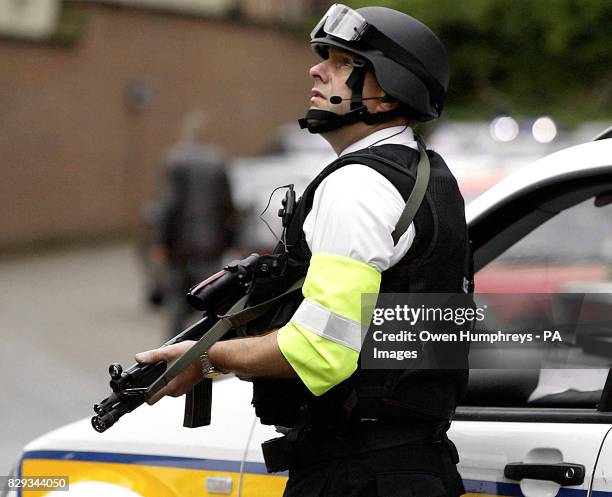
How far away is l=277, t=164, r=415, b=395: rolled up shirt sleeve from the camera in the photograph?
8.78 feet

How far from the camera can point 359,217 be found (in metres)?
2.71

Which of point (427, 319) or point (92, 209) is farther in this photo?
point (92, 209)

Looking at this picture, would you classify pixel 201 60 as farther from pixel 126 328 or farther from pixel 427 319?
pixel 427 319

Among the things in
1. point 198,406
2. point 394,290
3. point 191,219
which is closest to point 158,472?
point 198,406

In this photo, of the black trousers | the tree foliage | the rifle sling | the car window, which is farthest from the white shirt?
the tree foliage

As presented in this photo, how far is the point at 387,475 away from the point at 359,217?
1.86ft

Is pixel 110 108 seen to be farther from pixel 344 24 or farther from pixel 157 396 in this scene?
pixel 157 396

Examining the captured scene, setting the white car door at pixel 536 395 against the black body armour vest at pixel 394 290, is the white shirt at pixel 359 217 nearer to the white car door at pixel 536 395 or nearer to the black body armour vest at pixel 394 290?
the black body armour vest at pixel 394 290

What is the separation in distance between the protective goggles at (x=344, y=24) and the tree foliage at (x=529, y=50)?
545 inches

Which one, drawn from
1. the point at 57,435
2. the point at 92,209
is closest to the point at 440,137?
the point at 92,209

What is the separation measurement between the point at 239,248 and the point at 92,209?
11.4 m

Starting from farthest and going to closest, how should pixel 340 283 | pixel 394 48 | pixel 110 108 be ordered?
pixel 110 108, pixel 394 48, pixel 340 283

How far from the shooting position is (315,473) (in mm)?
2900

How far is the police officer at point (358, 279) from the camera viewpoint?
2701mm
